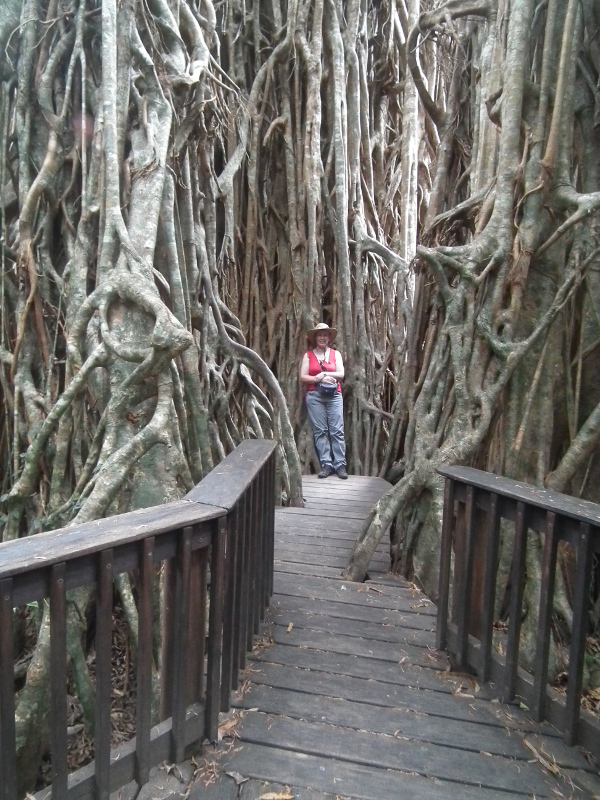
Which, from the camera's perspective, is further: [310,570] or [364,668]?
[310,570]

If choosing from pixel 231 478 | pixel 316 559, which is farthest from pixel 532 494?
pixel 316 559

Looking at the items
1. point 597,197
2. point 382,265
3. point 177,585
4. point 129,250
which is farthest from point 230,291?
point 177,585

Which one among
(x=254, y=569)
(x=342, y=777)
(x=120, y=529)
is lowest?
(x=342, y=777)

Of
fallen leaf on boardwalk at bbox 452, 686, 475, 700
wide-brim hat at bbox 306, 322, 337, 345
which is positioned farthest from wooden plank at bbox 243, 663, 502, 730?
wide-brim hat at bbox 306, 322, 337, 345

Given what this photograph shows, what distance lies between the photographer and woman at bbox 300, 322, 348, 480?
211 inches

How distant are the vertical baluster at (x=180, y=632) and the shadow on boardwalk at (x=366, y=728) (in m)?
0.14

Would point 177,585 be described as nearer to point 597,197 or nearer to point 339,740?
point 339,740

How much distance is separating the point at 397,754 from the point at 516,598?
2.01ft

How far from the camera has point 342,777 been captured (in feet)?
5.39

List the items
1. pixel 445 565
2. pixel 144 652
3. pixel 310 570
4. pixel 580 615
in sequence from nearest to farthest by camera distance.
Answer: pixel 144 652
pixel 580 615
pixel 445 565
pixel 310 570

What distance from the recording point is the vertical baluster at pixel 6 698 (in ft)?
3.59

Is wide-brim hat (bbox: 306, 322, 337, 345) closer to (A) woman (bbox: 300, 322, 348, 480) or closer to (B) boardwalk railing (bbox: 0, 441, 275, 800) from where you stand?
(A) woman (bbox: 300, 322, 348, 480)

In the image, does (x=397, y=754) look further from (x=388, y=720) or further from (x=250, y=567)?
(x=250, y=567)

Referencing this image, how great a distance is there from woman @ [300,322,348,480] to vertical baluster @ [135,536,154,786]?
3907 mm
